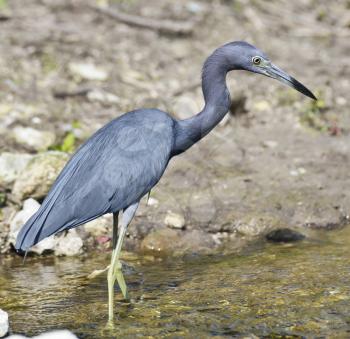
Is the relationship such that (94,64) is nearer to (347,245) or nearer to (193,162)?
(193,162)

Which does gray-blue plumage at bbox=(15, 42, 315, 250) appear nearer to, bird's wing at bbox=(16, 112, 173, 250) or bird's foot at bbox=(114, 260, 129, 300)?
bird's wing at bbox=(16, 112, 173, 250)

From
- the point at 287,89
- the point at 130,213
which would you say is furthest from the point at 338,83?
the point at 130,213

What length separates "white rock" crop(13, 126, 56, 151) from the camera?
757 cm

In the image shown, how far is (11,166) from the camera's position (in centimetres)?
679

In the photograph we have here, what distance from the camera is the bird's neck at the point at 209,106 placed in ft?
18.1

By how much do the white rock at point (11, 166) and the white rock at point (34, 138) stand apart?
633 mm

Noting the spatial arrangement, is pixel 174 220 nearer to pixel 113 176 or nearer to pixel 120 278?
pixel 120 278

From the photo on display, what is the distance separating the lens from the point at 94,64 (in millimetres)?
9469

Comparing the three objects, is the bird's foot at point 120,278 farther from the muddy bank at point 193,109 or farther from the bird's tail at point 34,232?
the muddy bank at point 193,109

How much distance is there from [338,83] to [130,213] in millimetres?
5082

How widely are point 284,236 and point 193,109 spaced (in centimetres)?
242

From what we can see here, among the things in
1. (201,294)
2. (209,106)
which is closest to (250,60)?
(209,106)

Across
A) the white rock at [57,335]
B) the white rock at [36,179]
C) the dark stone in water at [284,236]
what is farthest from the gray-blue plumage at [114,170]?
the dark stone in water at [284,236]

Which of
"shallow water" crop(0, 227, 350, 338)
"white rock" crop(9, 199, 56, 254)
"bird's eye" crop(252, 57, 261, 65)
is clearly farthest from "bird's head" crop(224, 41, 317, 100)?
"white rock" crop(9, 199, 56, 254)
